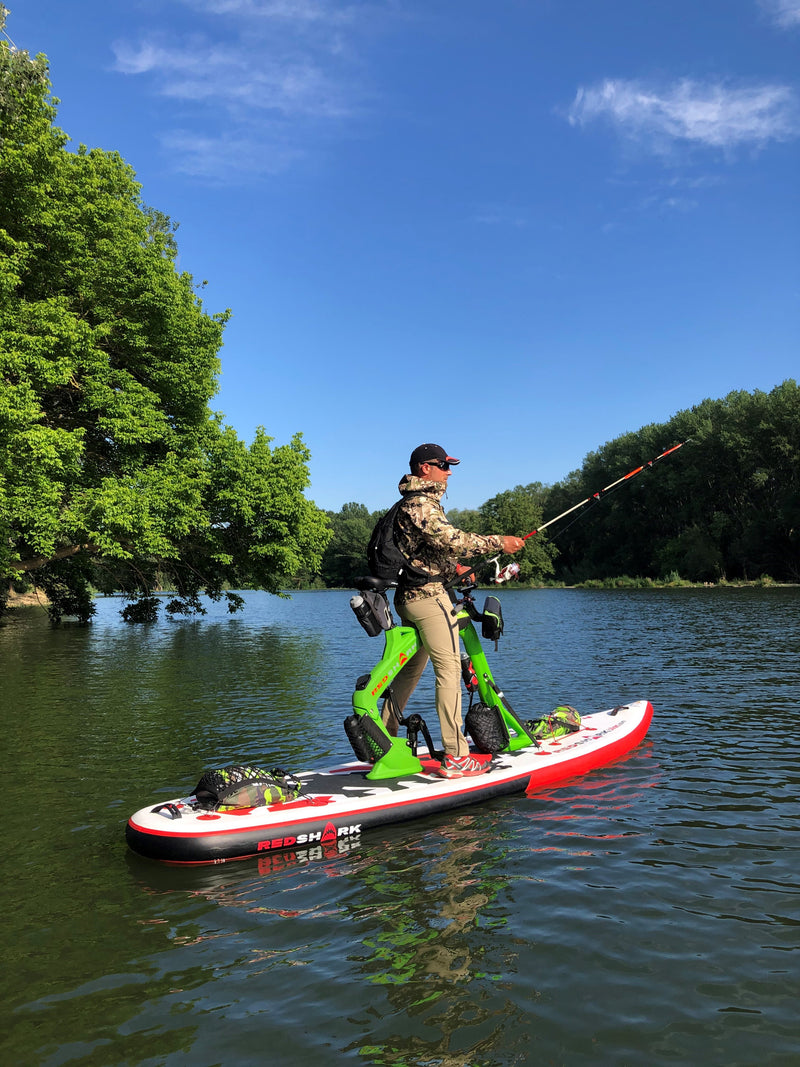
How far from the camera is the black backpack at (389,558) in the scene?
7324 mm

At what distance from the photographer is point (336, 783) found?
7207mm

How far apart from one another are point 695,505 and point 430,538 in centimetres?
8880

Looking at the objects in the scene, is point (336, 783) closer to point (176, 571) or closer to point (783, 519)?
point (176, 571)

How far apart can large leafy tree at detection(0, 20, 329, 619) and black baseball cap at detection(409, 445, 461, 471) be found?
17.4m

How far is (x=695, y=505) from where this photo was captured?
88500mm

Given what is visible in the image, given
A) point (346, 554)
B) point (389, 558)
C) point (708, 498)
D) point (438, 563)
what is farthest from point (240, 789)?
point (346, 554)

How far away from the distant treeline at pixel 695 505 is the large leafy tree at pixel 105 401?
3232 cm

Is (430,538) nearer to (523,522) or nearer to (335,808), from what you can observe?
(335,808)

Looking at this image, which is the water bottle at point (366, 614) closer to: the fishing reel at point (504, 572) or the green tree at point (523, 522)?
the fishing reel at point (504, 572)

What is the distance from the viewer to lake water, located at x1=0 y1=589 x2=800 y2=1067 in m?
3.74

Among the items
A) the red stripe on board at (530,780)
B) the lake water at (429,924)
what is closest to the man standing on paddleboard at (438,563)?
the red stripe on board at (530,780)

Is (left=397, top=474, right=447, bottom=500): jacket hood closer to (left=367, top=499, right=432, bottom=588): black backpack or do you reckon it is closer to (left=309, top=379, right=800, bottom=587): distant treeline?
(left=367, top=499, right=432, bottom=588): black backpack

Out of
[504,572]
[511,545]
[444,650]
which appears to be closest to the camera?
[511,545]

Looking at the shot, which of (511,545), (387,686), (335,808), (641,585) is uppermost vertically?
(511,545)
